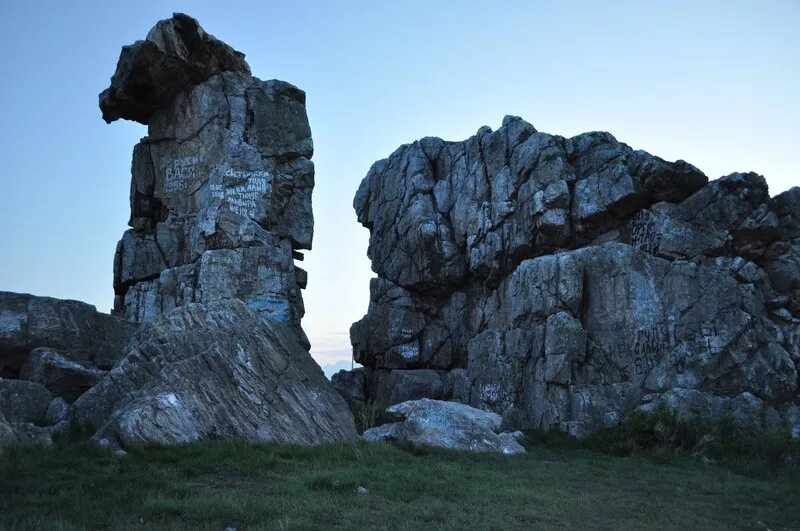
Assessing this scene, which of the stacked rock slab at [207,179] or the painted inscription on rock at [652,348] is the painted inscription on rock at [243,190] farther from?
the painted inscription on rock at [652,348]

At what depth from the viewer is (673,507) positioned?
49.3ft

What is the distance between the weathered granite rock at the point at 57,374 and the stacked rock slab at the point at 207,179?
7.89m

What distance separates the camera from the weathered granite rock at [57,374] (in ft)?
73.4

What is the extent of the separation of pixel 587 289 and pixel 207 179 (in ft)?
63.5

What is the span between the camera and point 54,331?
23953 mm

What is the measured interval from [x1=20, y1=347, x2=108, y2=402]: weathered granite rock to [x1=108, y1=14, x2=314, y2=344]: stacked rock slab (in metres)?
7.89

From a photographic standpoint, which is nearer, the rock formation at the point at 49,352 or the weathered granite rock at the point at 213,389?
the weathered granite rock at the point at 213,389

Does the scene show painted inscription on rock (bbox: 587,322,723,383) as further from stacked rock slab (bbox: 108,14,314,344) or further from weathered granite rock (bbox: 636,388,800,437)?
stacked rock slab (bbox: 108,14,314,344)

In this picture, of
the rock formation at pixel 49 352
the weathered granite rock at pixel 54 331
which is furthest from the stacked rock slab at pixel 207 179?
the rock formation at pixel 49 352

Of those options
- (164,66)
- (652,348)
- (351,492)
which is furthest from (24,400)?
(652,348)

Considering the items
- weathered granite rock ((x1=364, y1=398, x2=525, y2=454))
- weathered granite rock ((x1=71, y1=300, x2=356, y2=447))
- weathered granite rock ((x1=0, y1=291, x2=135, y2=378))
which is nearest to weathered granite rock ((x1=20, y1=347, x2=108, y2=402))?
weathered granite rock ((x1=0, y1=291, x2=135, y2=378))

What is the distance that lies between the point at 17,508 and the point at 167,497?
231cm

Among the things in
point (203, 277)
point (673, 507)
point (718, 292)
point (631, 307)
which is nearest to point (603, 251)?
point (631, 307)

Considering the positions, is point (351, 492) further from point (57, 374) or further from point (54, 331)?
Answer: point (54, 331)
